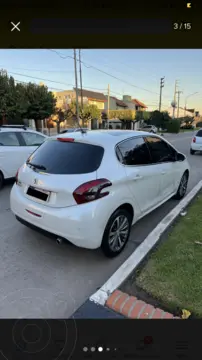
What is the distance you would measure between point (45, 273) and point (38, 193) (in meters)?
0.94

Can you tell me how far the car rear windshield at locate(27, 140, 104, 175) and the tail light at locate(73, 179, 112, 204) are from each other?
0.58 ft

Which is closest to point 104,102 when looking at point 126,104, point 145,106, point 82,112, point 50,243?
point 126,104

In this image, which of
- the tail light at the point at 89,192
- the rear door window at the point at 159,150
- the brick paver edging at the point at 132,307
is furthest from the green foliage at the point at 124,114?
the brick paver edging at the point at 132,307

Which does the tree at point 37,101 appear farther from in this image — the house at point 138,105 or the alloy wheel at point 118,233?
the house at point 138,105

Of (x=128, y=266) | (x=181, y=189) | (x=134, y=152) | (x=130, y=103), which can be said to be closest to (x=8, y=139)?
(x=134, y=152)

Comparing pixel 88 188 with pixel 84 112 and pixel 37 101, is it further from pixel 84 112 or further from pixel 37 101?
pixel 84 112

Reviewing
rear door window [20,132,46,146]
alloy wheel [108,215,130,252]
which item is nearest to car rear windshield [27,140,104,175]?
alloy wheel [108,215,130,252]

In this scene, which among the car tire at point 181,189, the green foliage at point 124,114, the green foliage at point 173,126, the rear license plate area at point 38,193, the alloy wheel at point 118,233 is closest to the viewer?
the rear license plate area at point 38,193

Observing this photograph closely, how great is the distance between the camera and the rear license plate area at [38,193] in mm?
2629

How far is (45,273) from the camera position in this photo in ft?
8.57

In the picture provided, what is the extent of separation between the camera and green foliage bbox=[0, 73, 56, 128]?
18516 millimetres

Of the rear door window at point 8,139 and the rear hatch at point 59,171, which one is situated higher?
the rear door window at point 8,139

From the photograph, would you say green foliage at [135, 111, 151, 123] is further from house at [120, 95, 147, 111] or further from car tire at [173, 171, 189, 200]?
car tire at [173, 171, 189, 200]

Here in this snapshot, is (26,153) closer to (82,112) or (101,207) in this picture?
(101,207)
